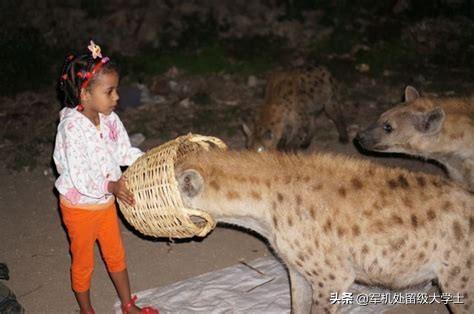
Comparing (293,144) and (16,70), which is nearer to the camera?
(293,144)

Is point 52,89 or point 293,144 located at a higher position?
point 52,89

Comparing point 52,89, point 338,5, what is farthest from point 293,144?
point 338,5

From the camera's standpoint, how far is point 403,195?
2.04 meters

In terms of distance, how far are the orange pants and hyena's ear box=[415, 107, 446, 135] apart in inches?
72.5

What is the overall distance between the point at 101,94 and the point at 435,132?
1963 mm

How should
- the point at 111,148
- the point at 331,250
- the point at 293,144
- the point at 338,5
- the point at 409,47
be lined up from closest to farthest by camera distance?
the point at 331,250, the point at 111,148, the point at 293,144, the point at 409,47, the point at 338,5

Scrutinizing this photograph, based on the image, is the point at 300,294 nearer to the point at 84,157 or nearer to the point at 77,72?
the point at 84,157

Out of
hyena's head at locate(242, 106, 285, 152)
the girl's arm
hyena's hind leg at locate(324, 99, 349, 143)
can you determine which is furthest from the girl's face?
hyena's hind leg at locate(324, 99, 349, 143)

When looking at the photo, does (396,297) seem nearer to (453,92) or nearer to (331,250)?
(331,250)

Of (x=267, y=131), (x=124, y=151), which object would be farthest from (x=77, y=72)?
(x=267, y=131)

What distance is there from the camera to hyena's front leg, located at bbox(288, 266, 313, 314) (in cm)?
229

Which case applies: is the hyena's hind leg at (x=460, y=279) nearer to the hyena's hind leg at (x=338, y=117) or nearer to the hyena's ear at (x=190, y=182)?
the hyena's ear at (x=190, y=182)

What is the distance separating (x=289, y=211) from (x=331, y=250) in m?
0.22

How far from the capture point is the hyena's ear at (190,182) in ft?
6.35
